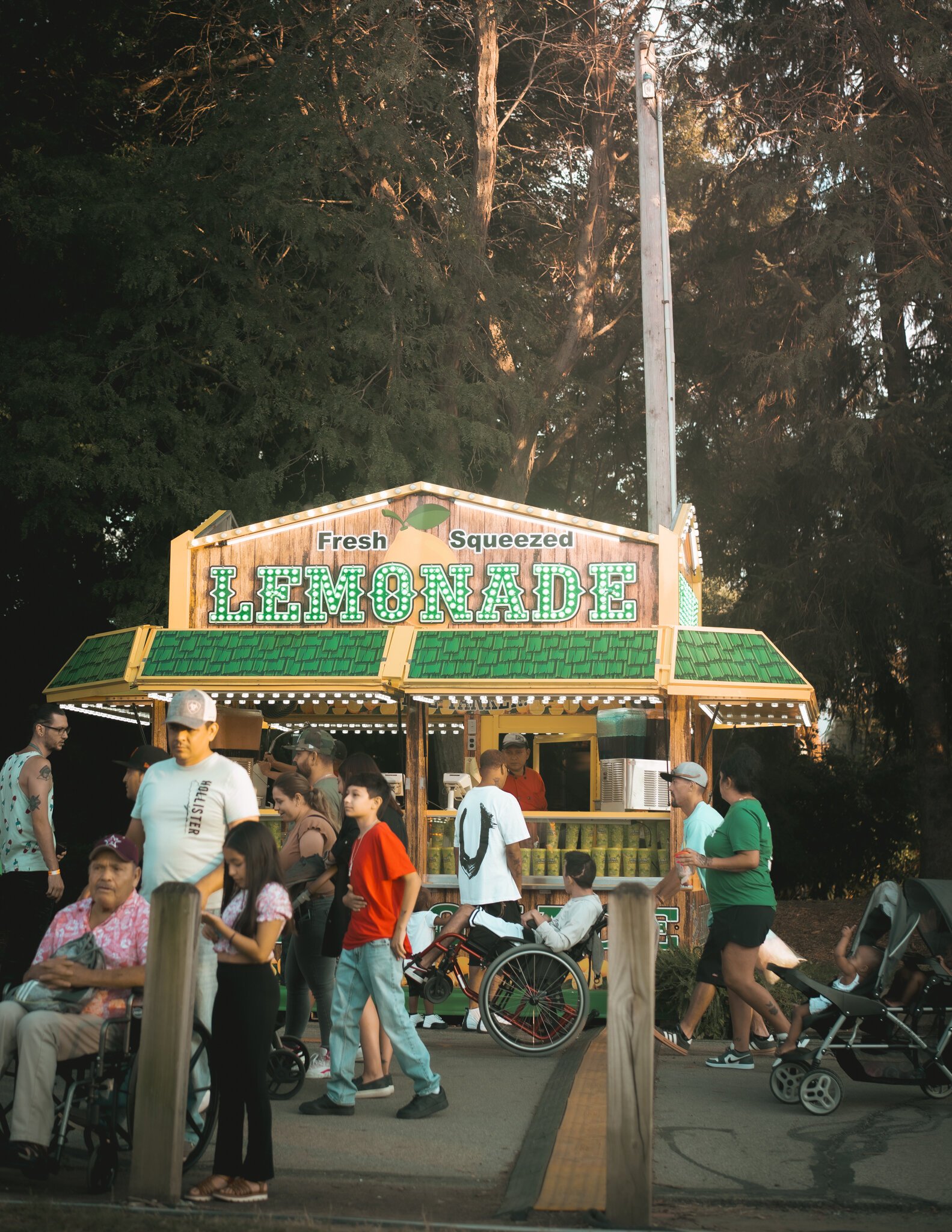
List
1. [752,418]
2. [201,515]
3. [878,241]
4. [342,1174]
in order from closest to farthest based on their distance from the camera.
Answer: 1. [342,1174]
2. [201,515]
3. [878,241]
4. [752,418]

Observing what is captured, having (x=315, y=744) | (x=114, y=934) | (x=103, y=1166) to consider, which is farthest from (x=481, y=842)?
(x=103, y=1166)

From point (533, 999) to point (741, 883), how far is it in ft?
5.69

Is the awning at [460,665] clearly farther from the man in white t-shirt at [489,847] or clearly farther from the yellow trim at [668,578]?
the man in white t-shirt at [489,847]

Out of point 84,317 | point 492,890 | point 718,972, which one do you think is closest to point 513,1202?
point 718,972

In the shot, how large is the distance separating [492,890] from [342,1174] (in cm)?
401

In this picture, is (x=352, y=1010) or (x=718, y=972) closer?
(x=352, y=1010)

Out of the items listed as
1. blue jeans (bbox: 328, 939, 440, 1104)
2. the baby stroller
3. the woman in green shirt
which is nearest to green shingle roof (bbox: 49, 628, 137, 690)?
blue jeans (bbox: 328, 939, 440, 1104)

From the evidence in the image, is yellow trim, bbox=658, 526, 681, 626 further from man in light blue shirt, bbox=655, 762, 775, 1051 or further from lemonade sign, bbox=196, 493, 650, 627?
man in light blue shirt, bbox=655, 762, 775, 1051

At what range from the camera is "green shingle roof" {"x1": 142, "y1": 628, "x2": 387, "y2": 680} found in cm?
1171

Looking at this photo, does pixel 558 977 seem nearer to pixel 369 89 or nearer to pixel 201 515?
pixel 201 515

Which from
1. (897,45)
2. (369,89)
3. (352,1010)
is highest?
(897,45)

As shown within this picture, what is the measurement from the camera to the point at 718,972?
314 inches

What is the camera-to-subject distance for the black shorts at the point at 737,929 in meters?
7.71

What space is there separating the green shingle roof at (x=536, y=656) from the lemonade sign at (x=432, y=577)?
0.50 m
